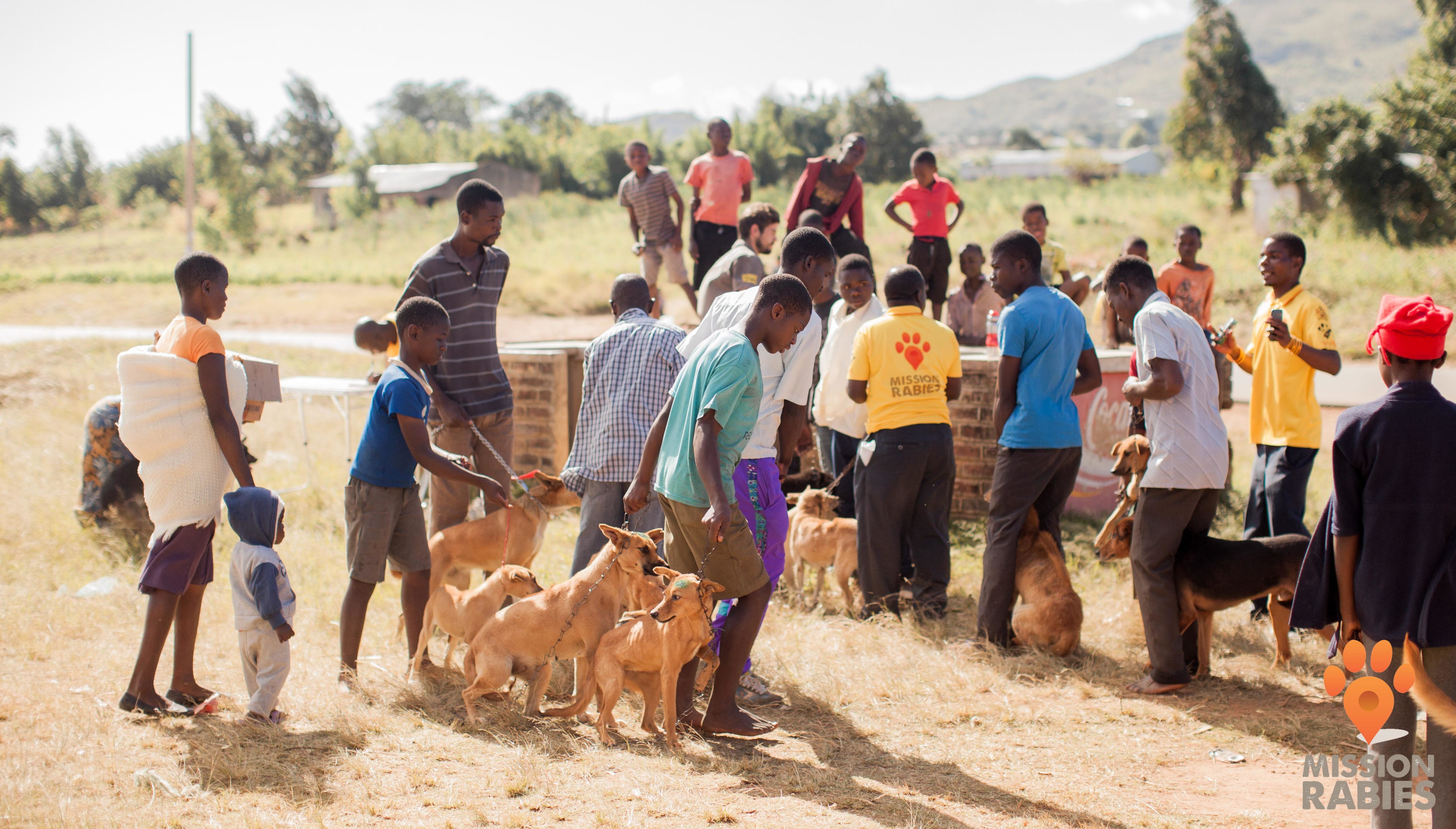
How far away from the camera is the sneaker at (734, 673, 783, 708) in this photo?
16.1 feet

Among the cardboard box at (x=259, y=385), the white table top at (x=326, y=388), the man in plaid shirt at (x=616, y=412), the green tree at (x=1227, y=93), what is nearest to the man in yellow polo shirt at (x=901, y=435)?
the man in plaid shirt at (x=616, y=412)

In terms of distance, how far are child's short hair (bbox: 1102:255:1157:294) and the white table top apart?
5.22 m

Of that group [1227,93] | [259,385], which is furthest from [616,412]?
[1227,93]

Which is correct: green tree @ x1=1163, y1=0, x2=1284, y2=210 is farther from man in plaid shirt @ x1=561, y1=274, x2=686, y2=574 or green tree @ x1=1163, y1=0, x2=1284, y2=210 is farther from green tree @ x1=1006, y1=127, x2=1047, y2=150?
green tree @ x1=1006, y1=127, x2=1047, y2=150

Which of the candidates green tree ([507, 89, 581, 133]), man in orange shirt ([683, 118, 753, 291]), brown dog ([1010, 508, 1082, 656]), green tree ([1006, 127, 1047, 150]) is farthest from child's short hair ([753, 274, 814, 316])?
green tree ([1006, 127, 1047, 150])

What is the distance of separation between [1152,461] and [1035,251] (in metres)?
1.24

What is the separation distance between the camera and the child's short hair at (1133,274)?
5.22 meters

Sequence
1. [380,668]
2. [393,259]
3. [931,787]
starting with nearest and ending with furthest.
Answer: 1. [931,787]
2. [380,668]
3. [393,259]

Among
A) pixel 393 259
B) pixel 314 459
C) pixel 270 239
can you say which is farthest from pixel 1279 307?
pixel 270 239

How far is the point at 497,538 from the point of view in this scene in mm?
5410

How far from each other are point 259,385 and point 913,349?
343 centimetres

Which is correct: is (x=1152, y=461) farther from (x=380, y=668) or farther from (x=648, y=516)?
(x=380, y=668)

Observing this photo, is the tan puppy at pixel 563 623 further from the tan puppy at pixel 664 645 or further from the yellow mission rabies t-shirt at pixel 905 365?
the yellow mission rabies t-shirt at pixel 905 365

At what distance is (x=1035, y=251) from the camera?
18.0 feet
